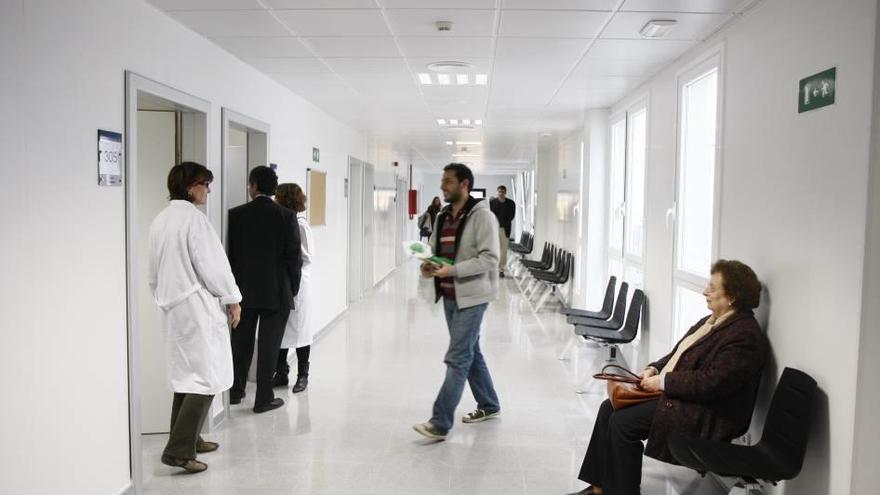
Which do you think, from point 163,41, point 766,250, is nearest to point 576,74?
point 766,250

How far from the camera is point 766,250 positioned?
3363mm

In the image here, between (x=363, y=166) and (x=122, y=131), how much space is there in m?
8.03

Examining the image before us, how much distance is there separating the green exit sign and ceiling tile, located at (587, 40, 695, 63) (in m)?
1.59

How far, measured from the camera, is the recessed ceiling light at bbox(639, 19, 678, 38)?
→ 3938 millimetres

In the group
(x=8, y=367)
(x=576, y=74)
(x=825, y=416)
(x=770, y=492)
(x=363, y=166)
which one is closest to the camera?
(x=8, y=367)

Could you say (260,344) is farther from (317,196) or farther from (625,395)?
(317,196)

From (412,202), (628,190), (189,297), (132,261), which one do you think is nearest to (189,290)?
(189,297)

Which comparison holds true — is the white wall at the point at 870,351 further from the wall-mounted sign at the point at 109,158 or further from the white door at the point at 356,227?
the white door at the point at 356,227

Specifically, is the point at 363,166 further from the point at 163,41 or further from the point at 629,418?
the point at 629,418

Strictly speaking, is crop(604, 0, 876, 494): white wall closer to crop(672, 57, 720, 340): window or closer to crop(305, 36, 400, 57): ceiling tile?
crop(672, 57, 720, 340): window

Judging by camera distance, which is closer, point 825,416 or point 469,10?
point 825,416

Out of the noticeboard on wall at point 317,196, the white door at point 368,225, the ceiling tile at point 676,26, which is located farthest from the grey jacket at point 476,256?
the white door at point 368,225

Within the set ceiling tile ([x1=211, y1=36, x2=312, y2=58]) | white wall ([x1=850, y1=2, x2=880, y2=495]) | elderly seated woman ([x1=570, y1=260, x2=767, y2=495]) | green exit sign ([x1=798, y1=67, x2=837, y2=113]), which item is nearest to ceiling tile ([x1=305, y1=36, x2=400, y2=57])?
ceiling tile ([x1=211, y1=36, x2=312, y2=58])

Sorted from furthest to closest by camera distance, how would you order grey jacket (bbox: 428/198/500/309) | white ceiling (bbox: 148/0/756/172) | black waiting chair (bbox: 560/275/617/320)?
black waiting chair (bbox: 560/275/617/320) < grey jacket (bbox: 428/198/500/309) < white ceiling (bbox: 148/0/756/172)
